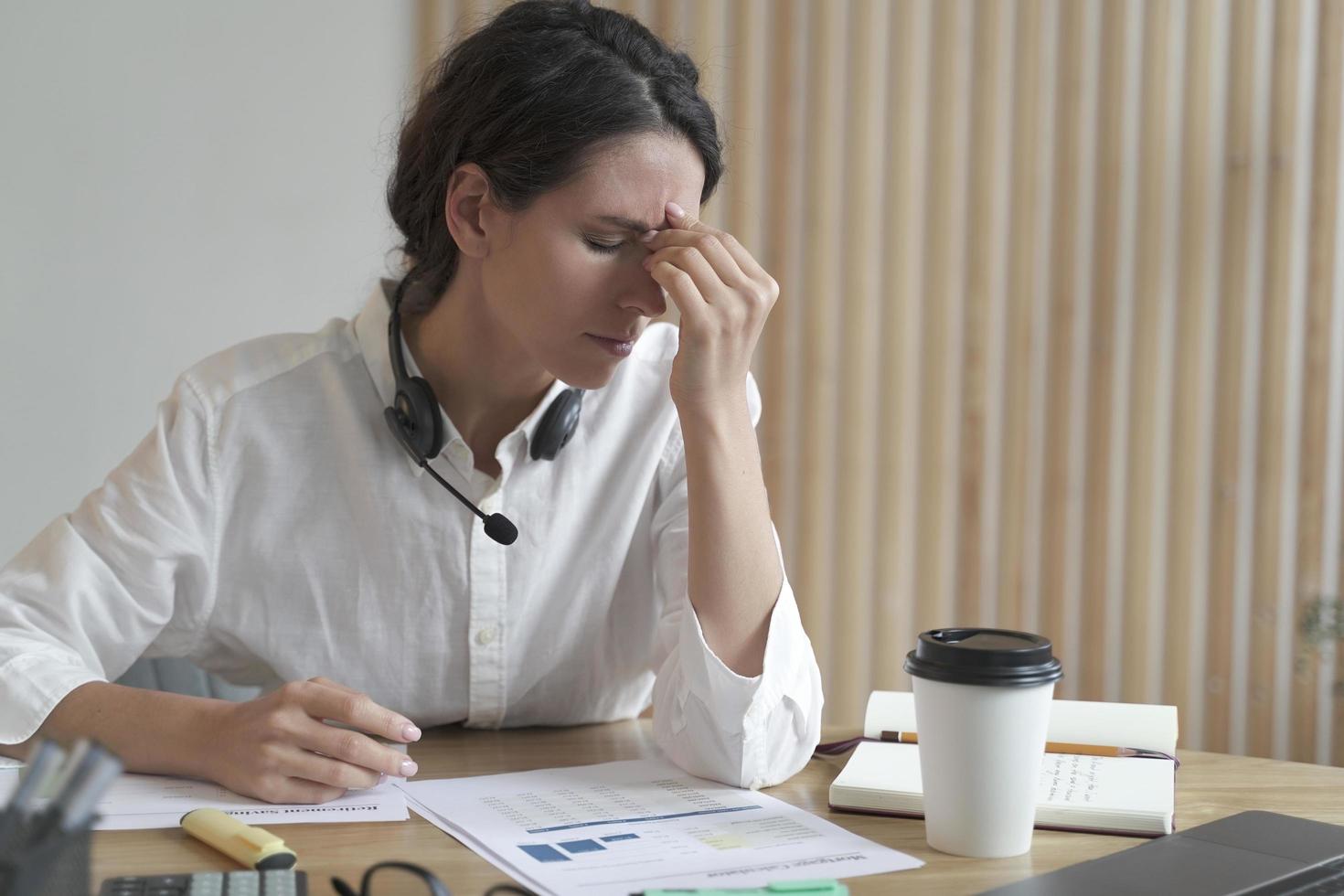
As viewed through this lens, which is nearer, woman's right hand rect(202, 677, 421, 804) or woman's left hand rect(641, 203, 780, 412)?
woman's right hand rect(202, 677, 421, 804)

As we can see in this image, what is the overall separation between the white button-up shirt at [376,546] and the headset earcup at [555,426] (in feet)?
0.05

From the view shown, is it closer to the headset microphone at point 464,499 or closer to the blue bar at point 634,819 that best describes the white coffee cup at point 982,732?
the blue bar at point 634,819

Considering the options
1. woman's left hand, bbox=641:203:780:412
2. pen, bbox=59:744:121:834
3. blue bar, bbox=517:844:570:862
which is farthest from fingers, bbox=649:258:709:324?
pen, bbox=59:744:121:834

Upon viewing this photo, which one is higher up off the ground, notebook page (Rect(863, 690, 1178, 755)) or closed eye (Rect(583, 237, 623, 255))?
closed eye (Rect(583, 237, 623, 255))

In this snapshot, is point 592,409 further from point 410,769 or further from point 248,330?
point 248,330

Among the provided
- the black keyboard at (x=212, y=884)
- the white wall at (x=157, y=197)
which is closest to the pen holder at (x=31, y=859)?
the black keyboard at (x=212, y=884)

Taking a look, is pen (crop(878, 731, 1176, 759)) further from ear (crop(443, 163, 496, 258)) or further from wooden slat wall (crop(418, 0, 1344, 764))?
wooden slat wall (crop(418, 0, 1344, 764))

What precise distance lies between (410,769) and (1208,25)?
2.40 meters

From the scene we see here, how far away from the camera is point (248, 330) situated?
2.58m

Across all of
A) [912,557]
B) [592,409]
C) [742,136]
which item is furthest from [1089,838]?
[742,136]

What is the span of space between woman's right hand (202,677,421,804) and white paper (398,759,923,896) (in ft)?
0.18

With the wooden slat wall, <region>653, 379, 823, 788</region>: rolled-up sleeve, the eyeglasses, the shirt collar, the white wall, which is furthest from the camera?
the wooden slat wall

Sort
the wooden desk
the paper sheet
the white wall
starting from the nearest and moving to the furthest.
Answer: the wooden desk < the paper sheet < the white wall

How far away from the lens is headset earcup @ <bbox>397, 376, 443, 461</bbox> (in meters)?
1.40
